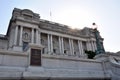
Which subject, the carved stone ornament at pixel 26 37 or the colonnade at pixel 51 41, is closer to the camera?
the carved stone ornament at pixel 26 37

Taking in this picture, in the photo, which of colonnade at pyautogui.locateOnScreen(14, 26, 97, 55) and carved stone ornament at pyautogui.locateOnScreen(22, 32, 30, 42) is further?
colonnade at pyautogui.locateOnScreen(14, 26, 97, 55)

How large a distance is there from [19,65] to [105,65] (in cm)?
670

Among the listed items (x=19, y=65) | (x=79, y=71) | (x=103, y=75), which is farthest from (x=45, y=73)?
(x=103, y=75)

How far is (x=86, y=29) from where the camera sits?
49.1 meters

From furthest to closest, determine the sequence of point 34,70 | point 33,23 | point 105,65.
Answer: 1. point 33,23
2. point 105,65
3. point 34,70

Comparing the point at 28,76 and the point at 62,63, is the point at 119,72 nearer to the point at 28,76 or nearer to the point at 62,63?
the point at 62,63

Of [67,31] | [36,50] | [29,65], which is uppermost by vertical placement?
[67,31]

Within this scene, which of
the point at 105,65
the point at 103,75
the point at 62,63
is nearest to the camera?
→ the point at 62,63

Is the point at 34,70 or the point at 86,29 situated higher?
the point at 86,29

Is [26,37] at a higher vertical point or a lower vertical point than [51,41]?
higher

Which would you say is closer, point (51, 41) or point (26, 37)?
point (26, 37)

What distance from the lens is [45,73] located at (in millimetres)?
6883

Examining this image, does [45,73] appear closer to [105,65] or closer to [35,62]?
[35,62]

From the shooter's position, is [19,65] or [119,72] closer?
[19,65]
